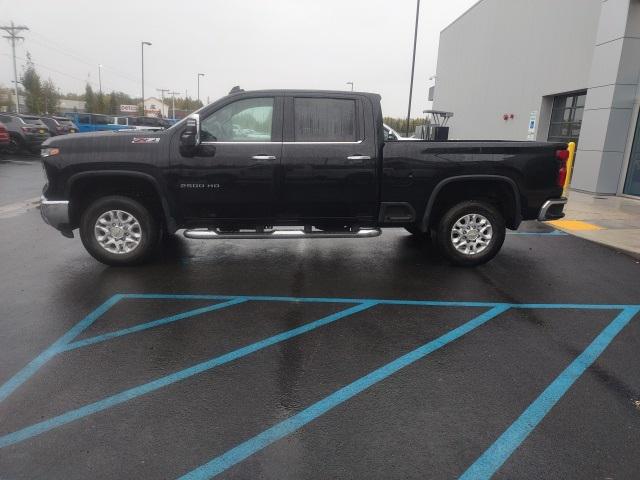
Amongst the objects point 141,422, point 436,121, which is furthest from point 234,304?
point 436,121

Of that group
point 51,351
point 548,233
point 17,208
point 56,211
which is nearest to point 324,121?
point 56,211

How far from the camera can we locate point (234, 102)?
19.2 feet

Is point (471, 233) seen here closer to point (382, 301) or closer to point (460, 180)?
point (460, 180)

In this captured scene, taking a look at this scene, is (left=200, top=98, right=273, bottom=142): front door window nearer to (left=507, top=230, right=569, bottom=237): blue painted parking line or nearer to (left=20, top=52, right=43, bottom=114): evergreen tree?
(left=507, top=230, right=569, bottom=237): blue painted parking line

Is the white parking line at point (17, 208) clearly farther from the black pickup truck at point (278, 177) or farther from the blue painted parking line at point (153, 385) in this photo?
the blue painted parking line at point (153, 385)

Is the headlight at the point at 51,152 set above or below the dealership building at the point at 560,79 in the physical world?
below

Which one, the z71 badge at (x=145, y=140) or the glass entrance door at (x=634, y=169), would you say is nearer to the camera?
the z71 badge at (x=145, y=140)

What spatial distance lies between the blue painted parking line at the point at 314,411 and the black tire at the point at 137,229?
353 centimetres

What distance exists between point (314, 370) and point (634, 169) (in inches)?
499

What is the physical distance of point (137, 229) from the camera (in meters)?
5.98

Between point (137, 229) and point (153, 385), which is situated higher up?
point (137, 229)

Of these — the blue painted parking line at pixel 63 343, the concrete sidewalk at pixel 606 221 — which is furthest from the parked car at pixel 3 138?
the concrete sidewalk at pixel 606 221

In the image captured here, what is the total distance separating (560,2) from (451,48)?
15562 millimetres

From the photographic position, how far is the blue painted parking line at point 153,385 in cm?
289
